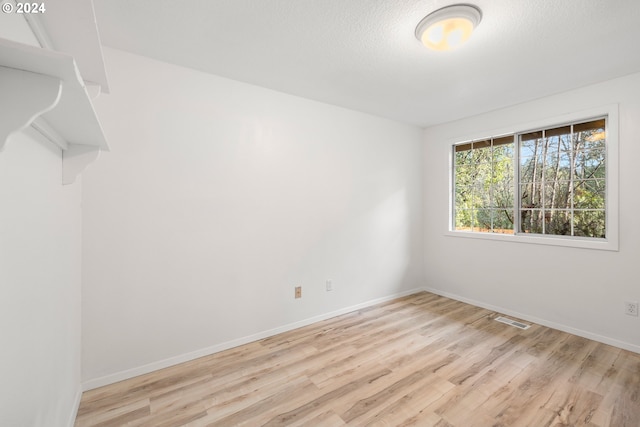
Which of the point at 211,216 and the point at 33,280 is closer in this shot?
the point at 33,280

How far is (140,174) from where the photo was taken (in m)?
2.12

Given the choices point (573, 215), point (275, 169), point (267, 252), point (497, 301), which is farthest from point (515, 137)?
point (267, 252)

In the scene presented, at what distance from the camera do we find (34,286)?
104 cm

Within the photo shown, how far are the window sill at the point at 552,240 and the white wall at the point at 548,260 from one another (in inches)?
2.0

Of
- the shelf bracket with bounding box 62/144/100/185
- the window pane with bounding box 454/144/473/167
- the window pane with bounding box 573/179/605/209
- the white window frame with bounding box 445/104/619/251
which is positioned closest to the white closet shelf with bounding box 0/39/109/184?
the shelf bracket with bounding box 62/144/100/185

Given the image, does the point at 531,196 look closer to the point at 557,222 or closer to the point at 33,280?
the point at 557,222

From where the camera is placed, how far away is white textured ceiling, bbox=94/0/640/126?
64.7 inches

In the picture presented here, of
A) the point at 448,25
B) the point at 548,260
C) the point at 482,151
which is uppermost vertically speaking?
the point at 448,25

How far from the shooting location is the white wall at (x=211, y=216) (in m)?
2.02

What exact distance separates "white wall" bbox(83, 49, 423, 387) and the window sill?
51.8 inches

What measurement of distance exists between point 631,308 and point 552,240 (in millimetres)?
773

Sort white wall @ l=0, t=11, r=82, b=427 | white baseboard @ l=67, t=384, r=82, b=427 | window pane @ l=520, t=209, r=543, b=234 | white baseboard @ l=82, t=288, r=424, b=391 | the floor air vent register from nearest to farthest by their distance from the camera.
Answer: white wall @ l=0, t=11, r=82, b=427
white baseboard @ l=67, t=384, r=82, b=427
white baseboard @ l=82, t=288, r=424, b=391
the floor air vent register
window pane @ l=520, t=209, r=543, b=234

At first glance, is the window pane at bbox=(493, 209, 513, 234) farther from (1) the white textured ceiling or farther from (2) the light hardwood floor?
(1) the white textured ceiling

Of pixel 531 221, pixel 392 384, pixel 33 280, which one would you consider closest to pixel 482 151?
pixel 531 221
